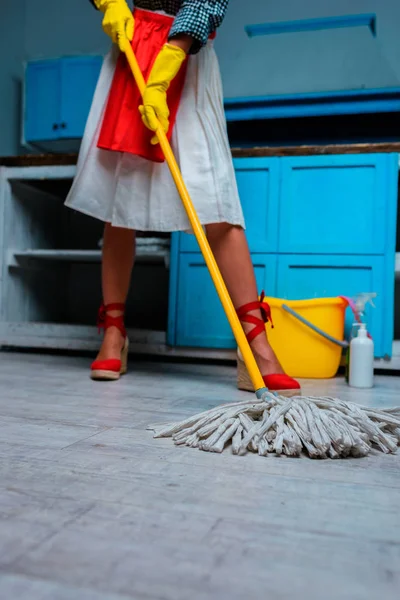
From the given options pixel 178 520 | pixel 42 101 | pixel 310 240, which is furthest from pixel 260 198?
pixel 178 520

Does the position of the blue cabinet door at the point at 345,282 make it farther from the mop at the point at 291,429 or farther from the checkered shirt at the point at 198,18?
the mop at the point at 291,429

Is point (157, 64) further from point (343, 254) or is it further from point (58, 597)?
point (58, 597)

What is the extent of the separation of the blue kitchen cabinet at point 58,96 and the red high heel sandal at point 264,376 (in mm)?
1629

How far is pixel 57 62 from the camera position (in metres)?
2.72

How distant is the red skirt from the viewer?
1.44m

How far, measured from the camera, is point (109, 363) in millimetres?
1547

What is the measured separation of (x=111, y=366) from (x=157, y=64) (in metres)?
0.78

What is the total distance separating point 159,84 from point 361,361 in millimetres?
921

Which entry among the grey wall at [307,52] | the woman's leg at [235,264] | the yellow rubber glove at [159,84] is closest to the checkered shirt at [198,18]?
the yellow rubber glove at [159,84]

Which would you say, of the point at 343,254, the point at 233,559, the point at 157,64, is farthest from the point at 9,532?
the point at 343,254

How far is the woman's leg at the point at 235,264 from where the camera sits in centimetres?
140

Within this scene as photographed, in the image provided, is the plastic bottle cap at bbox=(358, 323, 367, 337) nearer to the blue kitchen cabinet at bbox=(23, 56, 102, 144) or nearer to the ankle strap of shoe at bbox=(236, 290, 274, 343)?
the ankle strap of shoe at bbox=(236, 290, 274, 343)

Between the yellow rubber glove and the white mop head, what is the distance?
0.76 m

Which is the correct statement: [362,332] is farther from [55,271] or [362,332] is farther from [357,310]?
[55,271]
